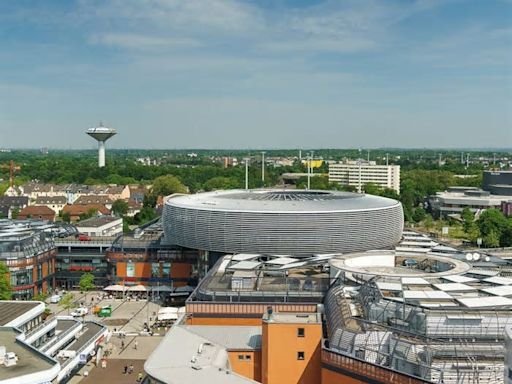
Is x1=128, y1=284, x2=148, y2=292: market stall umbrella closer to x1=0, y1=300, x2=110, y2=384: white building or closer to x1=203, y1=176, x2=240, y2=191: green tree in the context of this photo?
x1=0, y1=300, x2=110, y2=384: white building

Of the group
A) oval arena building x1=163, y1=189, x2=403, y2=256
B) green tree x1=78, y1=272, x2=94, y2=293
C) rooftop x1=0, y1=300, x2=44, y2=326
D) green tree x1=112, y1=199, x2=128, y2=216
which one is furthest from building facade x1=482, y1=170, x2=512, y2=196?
rooftop x1=0, y1=300, x2=44, y2=326

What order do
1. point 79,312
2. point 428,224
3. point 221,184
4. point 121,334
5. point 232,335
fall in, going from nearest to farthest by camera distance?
point 232,335 → point 121,334 → point 79,312 → point 428,224 → point 221,184

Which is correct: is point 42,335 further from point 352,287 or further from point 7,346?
point 352,287

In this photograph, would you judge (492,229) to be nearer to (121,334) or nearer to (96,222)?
(96,222)

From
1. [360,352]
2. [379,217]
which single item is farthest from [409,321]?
[379,217]

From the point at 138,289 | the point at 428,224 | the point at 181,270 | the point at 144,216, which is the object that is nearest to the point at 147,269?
the point at 138,289

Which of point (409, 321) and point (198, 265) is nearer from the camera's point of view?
point (409, 321)
